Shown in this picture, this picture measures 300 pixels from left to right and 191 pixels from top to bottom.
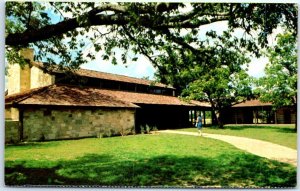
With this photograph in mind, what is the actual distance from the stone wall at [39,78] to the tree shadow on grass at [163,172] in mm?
2347

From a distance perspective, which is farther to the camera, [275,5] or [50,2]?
[50,2]

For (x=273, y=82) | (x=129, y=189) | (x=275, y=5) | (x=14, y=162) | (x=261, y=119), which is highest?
(x=275, y=5)

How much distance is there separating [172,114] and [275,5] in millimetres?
7940

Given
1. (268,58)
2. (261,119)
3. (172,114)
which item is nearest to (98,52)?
(268,58)

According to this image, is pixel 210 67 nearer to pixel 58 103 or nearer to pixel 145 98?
pixel 58 103

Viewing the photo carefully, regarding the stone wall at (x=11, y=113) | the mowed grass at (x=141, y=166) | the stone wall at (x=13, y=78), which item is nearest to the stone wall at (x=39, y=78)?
the stone wall at (x=13, y=78)

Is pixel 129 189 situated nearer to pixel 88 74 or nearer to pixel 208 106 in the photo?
pixel 88 74

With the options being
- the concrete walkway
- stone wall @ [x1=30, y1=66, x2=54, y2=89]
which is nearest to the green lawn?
the concrete walkway

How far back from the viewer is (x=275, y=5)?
277 inches

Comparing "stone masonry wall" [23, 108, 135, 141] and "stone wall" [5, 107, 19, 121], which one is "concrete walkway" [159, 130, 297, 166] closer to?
"stone masonry wall" [23, 108, 135, 141]

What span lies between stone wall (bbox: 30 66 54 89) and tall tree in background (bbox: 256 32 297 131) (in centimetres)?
545

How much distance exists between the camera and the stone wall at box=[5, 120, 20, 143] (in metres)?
7.85

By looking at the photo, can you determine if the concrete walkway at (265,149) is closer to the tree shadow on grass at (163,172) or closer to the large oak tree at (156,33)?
the tree shadow on grass at (163,172)

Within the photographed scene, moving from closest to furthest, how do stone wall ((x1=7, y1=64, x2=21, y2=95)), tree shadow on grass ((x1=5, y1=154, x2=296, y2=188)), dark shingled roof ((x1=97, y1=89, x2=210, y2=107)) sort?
tree shadow on grass ((x1=5, y1=154, x2=296, y2=188)) < stone wall ((x1=7, y1=64, x2=21, y2=95)) < dark shingled roof ((x1=97, y1=89, x2=210, y2=107))
